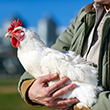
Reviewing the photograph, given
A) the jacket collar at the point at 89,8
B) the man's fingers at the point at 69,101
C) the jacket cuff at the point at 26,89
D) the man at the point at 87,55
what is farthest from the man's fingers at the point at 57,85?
the jacket collar at the point at 89,8

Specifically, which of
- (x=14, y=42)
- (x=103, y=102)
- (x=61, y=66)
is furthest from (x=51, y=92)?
(x=14, y=42)

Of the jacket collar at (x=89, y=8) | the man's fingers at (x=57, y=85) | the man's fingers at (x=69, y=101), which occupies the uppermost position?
the jacket collar at (x=89, y=8)

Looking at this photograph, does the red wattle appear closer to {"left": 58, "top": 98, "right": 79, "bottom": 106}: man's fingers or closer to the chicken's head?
the chicken's head

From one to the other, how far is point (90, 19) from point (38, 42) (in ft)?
1.88

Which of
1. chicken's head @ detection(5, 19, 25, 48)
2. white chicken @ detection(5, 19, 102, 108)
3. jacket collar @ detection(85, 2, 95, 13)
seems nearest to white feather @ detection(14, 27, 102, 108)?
white chicken @ detection(5, 19, 102, 108)

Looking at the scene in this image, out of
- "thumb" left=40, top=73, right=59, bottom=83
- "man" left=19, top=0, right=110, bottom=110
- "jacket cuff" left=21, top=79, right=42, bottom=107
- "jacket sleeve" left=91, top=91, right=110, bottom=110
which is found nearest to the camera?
"jacket sleeve" left=91, top=91, right=110, bottom=110

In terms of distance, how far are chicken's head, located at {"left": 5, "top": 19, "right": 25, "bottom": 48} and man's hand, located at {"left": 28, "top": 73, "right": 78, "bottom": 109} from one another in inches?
21.7

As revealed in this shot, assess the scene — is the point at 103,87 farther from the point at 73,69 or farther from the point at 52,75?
the point at 52,75

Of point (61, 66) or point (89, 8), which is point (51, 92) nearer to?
point (61, 66)

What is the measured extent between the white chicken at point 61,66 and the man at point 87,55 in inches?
2.1

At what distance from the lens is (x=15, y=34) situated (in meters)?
2.19

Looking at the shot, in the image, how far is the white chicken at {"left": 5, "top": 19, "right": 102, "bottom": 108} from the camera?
5.76 ft

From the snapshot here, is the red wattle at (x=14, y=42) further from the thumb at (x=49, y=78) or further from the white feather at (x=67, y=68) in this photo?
the thumb at (x=49, y=78)

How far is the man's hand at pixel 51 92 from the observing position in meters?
1.76
